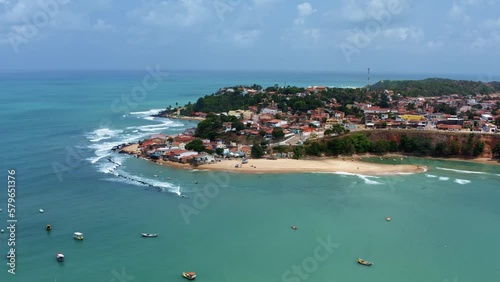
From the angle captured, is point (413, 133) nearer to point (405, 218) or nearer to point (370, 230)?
point (405, 218)

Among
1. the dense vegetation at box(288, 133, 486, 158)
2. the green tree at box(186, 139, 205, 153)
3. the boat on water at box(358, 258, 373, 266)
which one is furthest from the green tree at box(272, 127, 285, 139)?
the boat on water at box(358, 258, 373, 266)

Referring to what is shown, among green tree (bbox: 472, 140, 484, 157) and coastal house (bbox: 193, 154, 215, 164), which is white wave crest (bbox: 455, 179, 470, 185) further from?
coastal house (bbox: 193, 154, 215, 164)

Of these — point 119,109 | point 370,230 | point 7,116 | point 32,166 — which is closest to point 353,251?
point 370,230

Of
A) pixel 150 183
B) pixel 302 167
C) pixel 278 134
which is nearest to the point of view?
pixel 150 183

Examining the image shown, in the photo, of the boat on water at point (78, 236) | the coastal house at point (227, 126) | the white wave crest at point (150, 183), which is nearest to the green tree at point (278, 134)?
the coastal house at point (227, 126)

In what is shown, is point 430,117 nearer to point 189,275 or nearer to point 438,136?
point 438,136

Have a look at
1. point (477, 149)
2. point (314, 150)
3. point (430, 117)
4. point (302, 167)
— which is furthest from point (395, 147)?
point (430, 117)

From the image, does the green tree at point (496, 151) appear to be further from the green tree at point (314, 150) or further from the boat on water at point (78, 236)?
the boat on water at point (78, 236)
